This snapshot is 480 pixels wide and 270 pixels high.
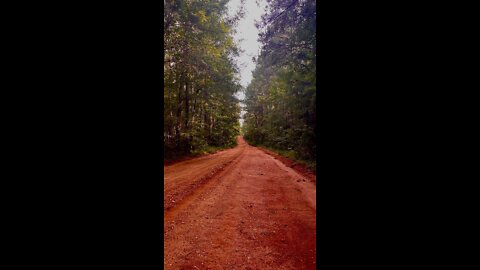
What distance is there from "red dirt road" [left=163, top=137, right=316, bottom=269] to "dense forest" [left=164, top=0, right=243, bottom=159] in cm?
657

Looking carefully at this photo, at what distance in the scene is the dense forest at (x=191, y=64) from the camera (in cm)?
1038

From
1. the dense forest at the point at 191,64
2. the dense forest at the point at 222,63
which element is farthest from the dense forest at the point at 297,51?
the dense forest at the point at 191,64

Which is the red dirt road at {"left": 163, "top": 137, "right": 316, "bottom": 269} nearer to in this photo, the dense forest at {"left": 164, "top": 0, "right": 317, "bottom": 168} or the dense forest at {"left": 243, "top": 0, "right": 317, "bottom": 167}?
the dense forest at {"left": 243, "top": 0, "right": 317, "bottom": 167}

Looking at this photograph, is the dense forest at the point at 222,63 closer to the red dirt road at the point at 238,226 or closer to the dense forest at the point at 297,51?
the dense forest at the point at 297,51

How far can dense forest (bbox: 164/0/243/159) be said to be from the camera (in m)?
10.4

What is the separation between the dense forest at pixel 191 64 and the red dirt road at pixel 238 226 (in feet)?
21.6

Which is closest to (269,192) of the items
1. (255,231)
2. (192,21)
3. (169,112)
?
(255,231)

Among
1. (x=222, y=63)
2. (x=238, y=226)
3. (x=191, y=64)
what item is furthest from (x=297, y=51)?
(x=222, y=63)

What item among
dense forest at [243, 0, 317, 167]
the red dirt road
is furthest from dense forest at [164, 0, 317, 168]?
the red dirt road

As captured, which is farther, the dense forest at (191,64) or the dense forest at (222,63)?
the dense forest at (191,64)
